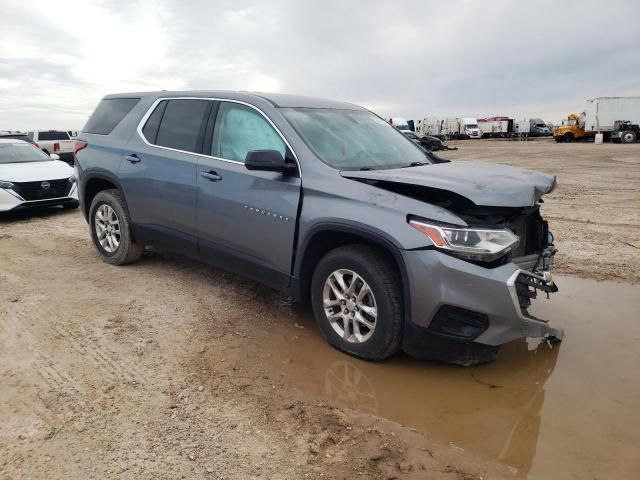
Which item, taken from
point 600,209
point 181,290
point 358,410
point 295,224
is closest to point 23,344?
point 181,290

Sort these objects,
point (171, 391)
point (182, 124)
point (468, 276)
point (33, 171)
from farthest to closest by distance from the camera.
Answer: point (33, 171)
point (182, 124)
point (171, 391)
point (468, 276)

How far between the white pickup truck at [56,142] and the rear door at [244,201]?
15.6 m

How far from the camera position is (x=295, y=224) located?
12.7 ft

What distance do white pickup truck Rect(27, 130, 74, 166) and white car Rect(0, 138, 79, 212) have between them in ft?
26.0

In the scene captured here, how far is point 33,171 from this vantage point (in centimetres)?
950

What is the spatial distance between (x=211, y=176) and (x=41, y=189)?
6.32 meters

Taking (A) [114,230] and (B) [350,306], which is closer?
(B) [350,306]

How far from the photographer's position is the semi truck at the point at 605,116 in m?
39.2

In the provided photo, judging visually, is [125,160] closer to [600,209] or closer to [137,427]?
[137,427]

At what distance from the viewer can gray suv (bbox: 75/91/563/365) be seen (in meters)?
3.23

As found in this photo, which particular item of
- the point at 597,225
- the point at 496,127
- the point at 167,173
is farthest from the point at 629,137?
the point at 167,173

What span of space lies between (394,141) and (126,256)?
10.4ft

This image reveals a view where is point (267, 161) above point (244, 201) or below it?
above

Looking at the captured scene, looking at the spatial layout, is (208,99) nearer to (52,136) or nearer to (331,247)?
(331,247)
